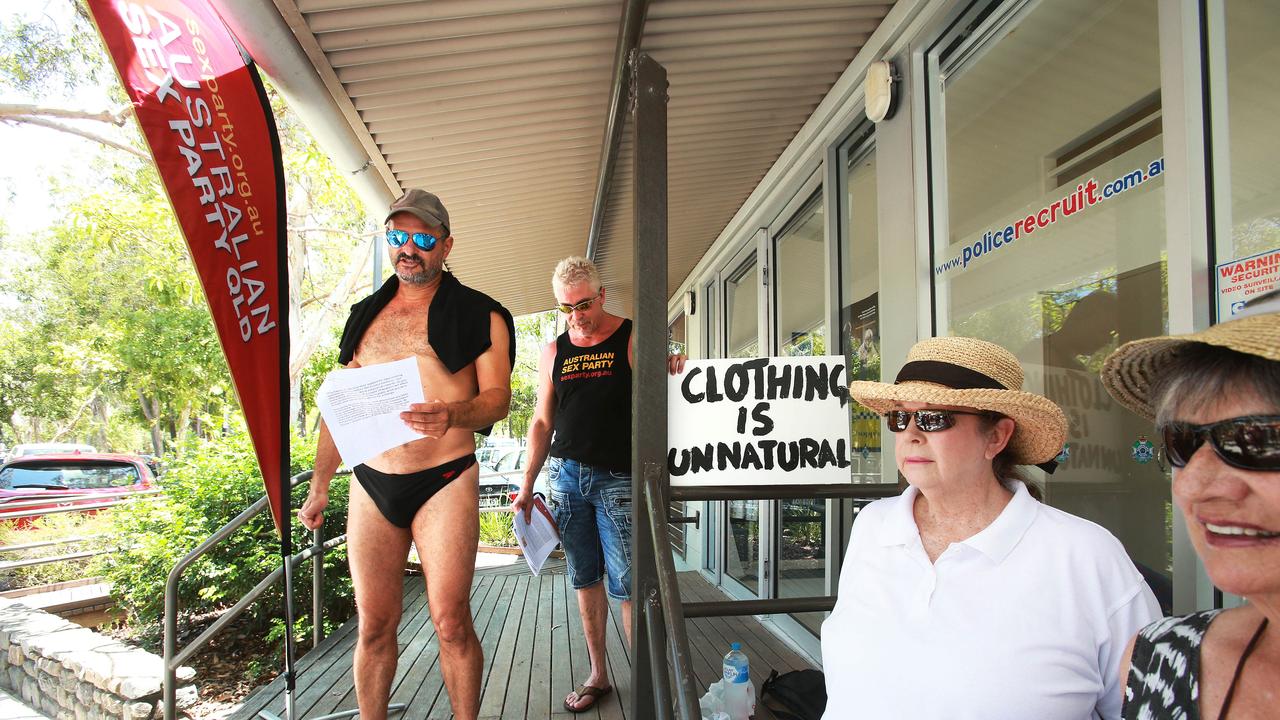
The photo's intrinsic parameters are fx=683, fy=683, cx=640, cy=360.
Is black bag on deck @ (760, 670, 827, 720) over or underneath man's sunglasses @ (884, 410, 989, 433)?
underneath

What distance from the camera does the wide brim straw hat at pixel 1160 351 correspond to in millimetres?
705

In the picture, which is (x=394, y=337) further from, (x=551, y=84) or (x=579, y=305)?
(x=551, y=84)

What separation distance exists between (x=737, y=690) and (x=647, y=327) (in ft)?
5.04

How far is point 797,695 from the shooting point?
2.66 meters

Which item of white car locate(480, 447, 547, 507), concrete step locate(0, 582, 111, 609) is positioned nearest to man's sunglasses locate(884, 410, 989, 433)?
concrete step locate(0, 582, 111, 609)

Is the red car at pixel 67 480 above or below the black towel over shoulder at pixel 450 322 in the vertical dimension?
below

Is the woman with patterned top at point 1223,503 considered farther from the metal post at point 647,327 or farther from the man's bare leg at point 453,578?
the man's bare leg at point 453,578

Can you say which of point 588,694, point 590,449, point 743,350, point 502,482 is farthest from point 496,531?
point 590,449

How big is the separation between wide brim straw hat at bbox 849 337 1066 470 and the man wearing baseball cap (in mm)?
1314

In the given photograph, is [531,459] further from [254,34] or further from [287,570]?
[254,34]

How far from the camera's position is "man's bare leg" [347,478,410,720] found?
7.30ft

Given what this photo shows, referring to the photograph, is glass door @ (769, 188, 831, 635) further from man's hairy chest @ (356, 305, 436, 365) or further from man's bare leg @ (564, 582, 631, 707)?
man's hairy chest @ (356, 305, 436, 365)

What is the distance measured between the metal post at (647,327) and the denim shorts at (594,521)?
752mm

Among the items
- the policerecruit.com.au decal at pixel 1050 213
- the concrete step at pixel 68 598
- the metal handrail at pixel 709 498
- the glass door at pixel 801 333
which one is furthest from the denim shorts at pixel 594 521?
the concrete step at pixel 68 598
